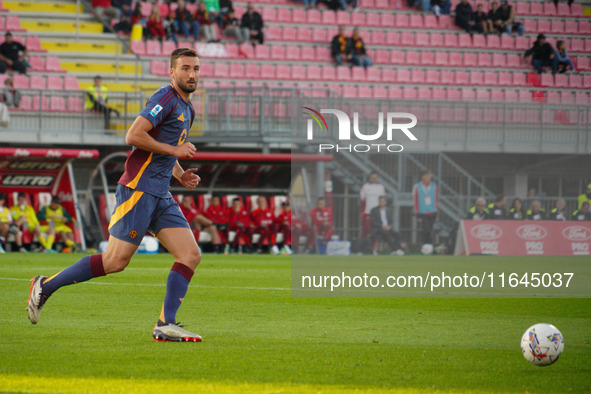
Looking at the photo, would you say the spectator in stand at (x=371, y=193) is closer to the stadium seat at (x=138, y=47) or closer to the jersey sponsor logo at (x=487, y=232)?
the jersey sponsor logo at (x=487, y=232)

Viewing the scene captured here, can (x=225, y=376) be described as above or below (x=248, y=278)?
above

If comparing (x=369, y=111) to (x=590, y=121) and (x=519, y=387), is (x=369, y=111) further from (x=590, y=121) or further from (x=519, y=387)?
(x=519, y=387)

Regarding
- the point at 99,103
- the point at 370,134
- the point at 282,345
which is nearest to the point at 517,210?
the point at 370,134

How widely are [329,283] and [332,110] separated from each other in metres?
9.82

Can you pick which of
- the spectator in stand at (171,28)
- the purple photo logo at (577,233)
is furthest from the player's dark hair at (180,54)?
the spectator in stand at (171,28)

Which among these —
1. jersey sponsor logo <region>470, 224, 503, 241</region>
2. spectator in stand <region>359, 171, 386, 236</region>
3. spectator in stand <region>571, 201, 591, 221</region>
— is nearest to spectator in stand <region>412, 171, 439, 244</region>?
spectator in stand <region>359, 171, 386, 236</region>

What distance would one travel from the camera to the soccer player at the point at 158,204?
6305mm

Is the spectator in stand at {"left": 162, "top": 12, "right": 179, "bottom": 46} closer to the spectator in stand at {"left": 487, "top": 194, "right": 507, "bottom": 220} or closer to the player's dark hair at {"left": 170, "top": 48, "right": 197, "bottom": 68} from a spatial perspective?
the spectator in stand at {"left": 487, "top": 194, "right": 507, "bottom": 220}

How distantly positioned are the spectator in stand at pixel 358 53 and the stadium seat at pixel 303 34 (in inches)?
67.9

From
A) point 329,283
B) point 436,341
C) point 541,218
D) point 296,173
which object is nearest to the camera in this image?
point 436,341

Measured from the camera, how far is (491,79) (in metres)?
29.2

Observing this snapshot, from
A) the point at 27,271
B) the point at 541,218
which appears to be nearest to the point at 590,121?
the point at 541,218

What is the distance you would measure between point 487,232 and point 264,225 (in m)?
5.05

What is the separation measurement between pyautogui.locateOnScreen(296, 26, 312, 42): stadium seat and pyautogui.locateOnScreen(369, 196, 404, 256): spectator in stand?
1008 cm
